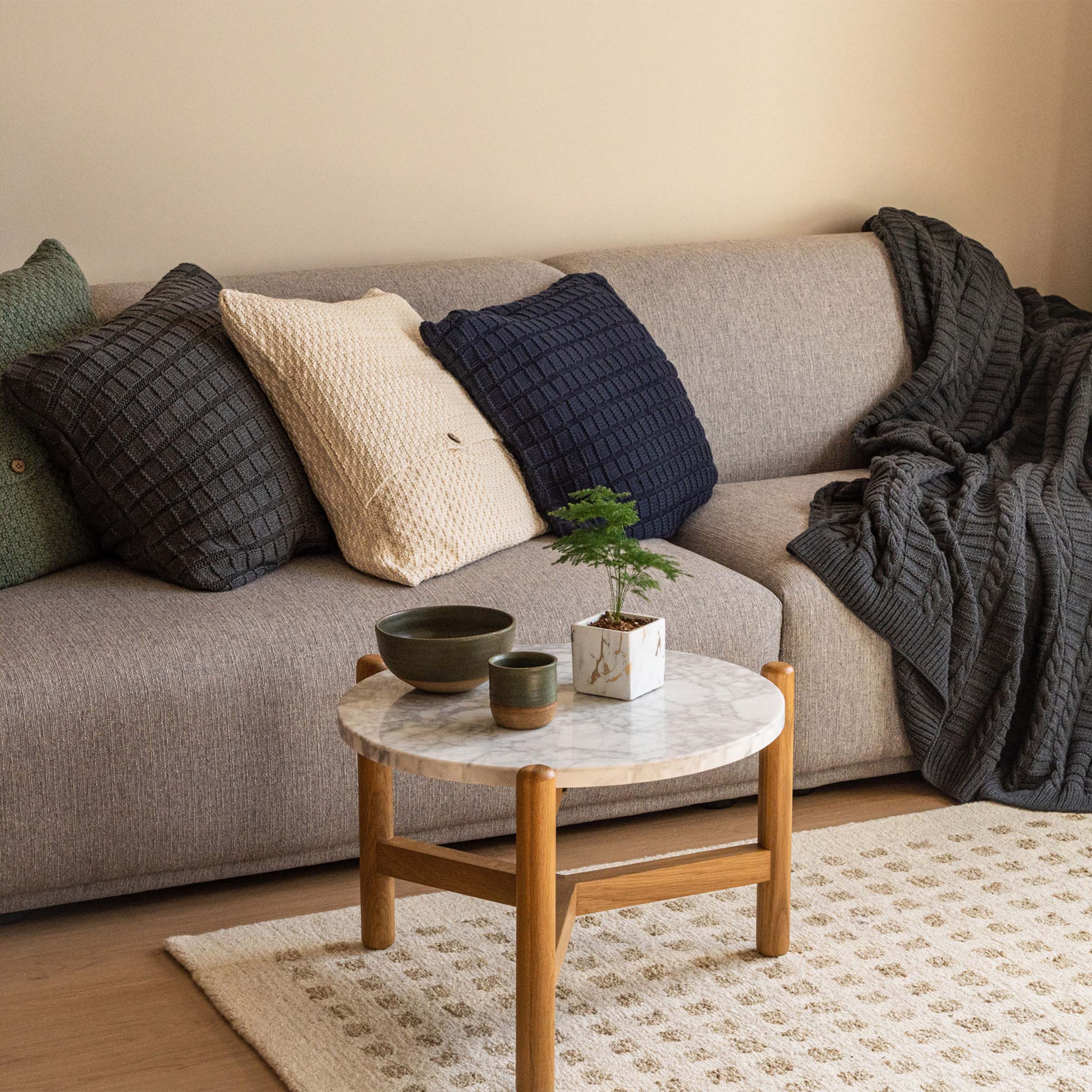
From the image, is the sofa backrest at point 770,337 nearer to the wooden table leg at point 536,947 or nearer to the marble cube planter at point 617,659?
the marble cube planter at point 617,659

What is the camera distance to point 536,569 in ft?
7.02

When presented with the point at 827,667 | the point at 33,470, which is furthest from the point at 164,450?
the point at 827,667

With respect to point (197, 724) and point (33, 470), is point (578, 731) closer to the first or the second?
point (197, 724)

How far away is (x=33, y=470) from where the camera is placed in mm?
2045

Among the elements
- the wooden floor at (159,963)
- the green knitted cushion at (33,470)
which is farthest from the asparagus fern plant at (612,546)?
the green knitted cushion at (33,470)

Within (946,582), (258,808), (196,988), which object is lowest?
(196,988)

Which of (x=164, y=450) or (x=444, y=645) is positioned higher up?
(x=164, y=450)

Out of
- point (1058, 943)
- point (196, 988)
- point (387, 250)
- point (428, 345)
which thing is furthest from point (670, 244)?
point (196, 988)

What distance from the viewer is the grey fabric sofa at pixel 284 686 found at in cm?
178

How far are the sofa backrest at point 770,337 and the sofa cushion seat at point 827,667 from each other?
1.60 feet

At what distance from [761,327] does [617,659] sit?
1461 millimetres

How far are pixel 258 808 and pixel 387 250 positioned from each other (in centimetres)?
144

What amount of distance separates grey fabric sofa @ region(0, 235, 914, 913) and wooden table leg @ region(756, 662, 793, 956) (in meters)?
0.41

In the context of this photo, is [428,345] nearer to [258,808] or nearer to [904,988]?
[258,808]
